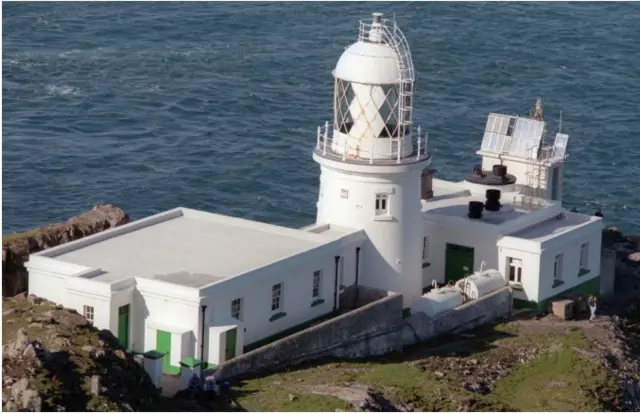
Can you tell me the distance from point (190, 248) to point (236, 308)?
12.7 ft

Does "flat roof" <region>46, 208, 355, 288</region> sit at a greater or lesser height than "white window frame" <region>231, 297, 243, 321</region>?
greater

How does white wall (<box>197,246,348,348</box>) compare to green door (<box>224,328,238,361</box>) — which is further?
white wall (<box>197,246,348,348</box>)

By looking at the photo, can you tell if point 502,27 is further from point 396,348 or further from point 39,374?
point 39,374

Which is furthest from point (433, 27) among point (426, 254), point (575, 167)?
point (426, 254)

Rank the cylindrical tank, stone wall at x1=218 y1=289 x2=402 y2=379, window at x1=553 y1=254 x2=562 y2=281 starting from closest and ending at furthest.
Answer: stone wall at x1=218 y1=289 x2=402 y2=379 < the cylindrical tank < window at x1=553 y1=254 x2=562 y2=281

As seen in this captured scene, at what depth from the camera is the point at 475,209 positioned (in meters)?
66.5

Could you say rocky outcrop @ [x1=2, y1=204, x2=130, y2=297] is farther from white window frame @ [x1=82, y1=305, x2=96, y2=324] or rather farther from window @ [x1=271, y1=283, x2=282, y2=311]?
window @ [x1=271, y1=283, x2=282, y2=311]

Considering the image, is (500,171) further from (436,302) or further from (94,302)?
(94,302)

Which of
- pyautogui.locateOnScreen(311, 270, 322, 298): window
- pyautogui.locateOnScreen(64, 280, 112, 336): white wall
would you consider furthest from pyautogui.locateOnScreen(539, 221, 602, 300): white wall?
pyautogui.locateOnScreen(64, 280, 112, 336): white wall

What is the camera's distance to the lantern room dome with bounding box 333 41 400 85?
200 ft

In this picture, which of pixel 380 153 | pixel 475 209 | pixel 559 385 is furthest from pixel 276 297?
pixel 475 209

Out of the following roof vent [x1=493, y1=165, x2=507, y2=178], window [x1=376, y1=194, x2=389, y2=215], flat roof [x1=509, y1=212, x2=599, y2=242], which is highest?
window [x1=376, y1=194, x2=389, y2=215]

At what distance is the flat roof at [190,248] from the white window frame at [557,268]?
8.32 meters

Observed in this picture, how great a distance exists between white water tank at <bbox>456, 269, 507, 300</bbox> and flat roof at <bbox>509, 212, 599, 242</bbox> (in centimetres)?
173
